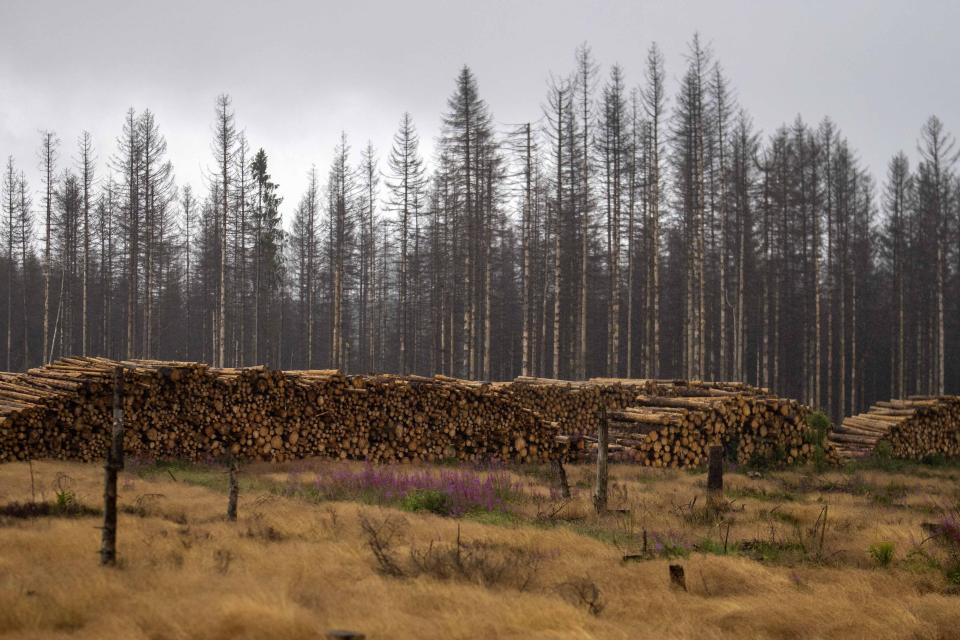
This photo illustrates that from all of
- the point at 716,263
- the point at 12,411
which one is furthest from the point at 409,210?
the point at 12,411

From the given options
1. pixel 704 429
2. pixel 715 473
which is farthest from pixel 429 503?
pixel 704 429

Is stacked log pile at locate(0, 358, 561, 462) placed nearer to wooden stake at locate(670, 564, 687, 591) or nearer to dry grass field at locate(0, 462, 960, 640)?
dry grass field at locate(0, 462, 960, 640)

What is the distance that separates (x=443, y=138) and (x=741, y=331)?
1513 cm

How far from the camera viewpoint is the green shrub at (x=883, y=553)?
6.95m

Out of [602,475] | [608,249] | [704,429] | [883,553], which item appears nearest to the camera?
[883,553]

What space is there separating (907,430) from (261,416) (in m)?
16.2

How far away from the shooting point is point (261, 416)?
1447cm

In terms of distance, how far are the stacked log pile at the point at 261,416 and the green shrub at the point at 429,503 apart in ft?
18.5

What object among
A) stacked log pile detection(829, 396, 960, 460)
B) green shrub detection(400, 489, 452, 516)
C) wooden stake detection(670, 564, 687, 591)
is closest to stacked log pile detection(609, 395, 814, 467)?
stacked log pile detection(829, 396, 960, 460)

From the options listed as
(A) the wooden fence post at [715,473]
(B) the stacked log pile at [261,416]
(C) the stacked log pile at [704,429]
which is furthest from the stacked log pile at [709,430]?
(A) the wooden fence post at [715,473]

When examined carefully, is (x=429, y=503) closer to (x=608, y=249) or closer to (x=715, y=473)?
(x=715, y=473)

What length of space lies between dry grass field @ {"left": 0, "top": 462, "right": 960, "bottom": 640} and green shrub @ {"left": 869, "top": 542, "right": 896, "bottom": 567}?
19mm

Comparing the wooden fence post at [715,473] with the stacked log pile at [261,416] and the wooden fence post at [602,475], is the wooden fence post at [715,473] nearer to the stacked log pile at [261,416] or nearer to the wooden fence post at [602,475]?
the wooden fence post at [602,475]

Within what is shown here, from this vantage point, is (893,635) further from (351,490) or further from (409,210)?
(409,210)
